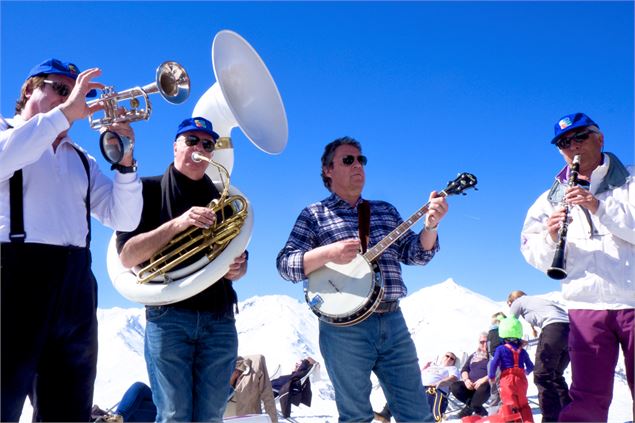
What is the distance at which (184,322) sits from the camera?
3287mm

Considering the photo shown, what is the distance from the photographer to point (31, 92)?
9.53 feet

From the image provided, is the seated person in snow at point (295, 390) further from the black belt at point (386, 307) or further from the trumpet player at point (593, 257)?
the trumpet player at point (593, 257)

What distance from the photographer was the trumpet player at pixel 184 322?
10.5ft

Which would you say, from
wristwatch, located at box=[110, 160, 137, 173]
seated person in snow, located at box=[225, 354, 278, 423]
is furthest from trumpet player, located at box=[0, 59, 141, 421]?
seated person in snow, located at box=[225, 354, 278, 423]

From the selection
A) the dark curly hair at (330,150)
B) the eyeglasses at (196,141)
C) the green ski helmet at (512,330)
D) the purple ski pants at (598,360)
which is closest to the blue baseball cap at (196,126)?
the eyeglasses at (196,141)

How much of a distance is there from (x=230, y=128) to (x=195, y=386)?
1.78m

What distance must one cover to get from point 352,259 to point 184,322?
3.27 feet

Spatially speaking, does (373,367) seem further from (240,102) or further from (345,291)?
(240,102)

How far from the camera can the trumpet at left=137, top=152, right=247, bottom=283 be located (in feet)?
11.3

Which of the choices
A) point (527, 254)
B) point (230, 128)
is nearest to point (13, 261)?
point (230, 128)

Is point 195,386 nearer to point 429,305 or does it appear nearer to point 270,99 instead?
point 270,99

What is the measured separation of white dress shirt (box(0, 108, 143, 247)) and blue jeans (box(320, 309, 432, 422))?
4.40 ft

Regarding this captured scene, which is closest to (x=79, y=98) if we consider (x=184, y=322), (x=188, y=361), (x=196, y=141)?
(x=196, y=141)

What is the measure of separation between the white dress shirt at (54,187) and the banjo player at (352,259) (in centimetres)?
111
